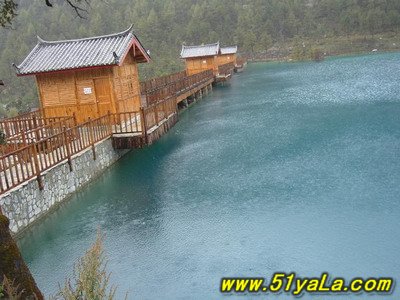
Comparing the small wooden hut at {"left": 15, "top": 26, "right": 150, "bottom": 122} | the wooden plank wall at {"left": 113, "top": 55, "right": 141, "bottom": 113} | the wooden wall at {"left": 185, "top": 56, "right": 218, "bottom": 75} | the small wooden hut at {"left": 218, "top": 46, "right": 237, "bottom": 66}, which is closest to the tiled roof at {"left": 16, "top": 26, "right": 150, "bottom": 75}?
the small wooden hut at {"left": 15, "top": 26, "right": 150, "bottom": 122}

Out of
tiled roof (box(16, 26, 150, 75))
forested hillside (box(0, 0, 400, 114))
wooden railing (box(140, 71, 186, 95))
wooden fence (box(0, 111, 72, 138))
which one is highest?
forested hillside (box(0, 0, 400, 114))

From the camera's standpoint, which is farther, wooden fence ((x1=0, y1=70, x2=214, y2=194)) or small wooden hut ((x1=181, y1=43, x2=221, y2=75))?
small wooden hut ((x1=181, y1=43, x2=221, y2=75))

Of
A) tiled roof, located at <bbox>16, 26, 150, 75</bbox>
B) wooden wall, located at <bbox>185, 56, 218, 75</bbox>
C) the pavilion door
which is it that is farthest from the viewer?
wooden wall, located at <bbox>185, 56, 218, 75</bbox>

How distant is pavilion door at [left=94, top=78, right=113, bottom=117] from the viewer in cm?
1992

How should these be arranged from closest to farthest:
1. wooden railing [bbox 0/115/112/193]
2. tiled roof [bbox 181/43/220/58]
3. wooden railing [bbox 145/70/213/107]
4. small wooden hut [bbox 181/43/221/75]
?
wooden railing [bbox 0/115/112/193], wooden railing [bbox 145/70/213/107], tiled roof [bbox 181/43/220/58], small wooden hut [bbox 181/43/221/75]

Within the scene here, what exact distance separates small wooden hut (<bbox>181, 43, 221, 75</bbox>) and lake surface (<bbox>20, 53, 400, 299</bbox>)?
30920 millimetres

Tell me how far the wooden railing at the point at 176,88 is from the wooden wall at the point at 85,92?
503 centimetres

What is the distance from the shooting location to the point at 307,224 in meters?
11.1

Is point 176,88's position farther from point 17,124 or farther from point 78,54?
point 17,124

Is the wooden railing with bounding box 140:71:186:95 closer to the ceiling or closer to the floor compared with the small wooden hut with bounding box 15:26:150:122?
closer to the floor

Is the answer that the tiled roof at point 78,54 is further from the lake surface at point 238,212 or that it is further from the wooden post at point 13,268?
the wooden post at point 13,268

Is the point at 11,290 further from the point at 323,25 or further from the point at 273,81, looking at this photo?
the point at 323,25

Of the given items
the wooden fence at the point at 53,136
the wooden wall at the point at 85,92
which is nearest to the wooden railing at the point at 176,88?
the wooden fence at the point at 53,136

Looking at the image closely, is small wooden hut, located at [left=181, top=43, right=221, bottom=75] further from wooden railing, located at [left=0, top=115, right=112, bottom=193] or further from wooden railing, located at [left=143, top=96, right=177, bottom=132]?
wooden railing, located at [left=0, top=115, right=112, bottom=193]
